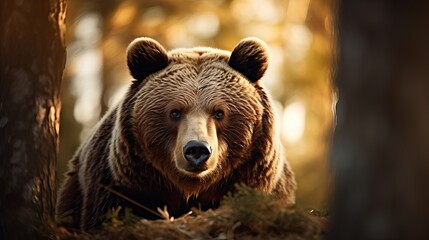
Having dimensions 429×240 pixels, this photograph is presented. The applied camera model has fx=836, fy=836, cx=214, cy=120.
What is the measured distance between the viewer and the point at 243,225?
5559 millimetres

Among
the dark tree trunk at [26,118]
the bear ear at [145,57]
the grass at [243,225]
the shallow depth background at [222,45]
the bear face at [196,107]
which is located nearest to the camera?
the grass at [243,225]

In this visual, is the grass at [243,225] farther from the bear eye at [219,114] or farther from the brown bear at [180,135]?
the bear eye at [219,114]

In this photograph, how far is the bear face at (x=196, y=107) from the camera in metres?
7.26

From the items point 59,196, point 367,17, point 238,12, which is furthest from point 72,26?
point 367,17

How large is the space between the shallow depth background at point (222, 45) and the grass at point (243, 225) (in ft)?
36.8

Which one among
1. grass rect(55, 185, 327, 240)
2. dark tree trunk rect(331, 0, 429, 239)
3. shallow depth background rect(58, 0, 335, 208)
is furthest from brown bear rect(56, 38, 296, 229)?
shallow depth background rect(58, 0, 335, 208)

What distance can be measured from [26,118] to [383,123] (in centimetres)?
299

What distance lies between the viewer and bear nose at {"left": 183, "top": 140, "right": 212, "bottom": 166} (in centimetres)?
675

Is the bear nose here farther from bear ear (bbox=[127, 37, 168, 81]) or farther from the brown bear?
bear ear (bbox=[127, 37, 168, 81])

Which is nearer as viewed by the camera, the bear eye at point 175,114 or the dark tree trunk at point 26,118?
the dark tree trunk at point 26,118

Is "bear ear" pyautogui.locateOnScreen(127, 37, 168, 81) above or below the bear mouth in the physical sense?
above

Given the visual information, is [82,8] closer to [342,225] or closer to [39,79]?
[39,79]

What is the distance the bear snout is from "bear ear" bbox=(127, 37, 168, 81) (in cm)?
123

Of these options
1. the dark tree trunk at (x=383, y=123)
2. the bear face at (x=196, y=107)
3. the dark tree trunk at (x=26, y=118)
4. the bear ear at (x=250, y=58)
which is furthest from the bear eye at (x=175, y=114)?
the dark tree trunk at (x=383, y=123)
